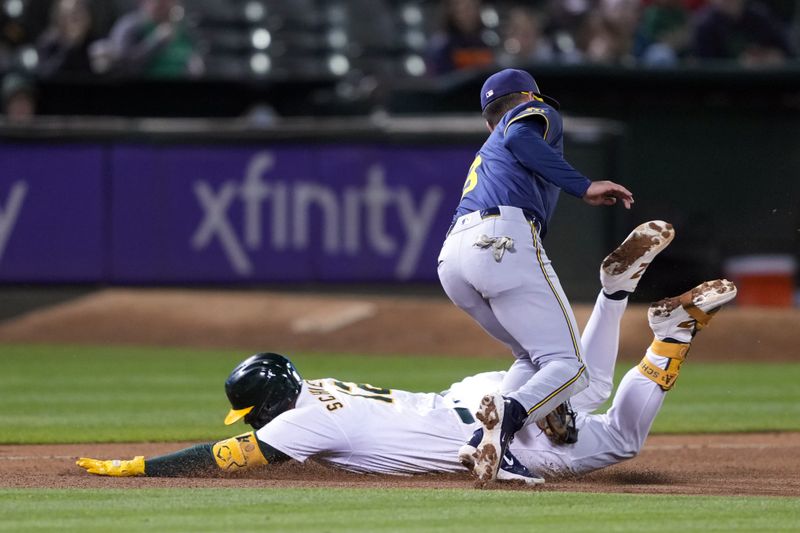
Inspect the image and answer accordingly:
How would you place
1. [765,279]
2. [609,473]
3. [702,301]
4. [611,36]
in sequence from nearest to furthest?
1. [702,301]
2. [609,473]
3. [765,279]
4. [611,36]

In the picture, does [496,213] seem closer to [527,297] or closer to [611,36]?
[527,297]

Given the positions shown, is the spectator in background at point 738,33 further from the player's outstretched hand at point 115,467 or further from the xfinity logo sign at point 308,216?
the player's outstretched hand at point 115,467

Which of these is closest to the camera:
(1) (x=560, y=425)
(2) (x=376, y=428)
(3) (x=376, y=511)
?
(3) (x=376, y=511)

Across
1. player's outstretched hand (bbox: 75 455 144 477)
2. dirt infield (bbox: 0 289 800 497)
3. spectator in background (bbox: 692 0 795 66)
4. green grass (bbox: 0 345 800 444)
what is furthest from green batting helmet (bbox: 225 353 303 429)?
spectator in background (bbox: 692 0 795 66)

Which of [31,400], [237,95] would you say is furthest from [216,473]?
[237,95]

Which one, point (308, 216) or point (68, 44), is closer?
point (308, 216)

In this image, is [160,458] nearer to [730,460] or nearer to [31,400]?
[730,460]

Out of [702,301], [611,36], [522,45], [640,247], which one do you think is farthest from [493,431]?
[611,36]
